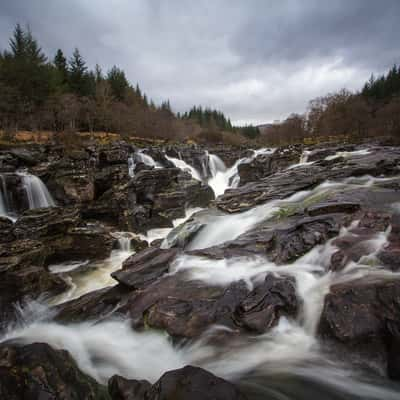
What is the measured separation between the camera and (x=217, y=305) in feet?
13.1

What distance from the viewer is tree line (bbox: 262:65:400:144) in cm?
3475

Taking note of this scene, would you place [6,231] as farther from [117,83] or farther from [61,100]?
[117,83]

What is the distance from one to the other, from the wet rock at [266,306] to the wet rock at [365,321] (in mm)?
509

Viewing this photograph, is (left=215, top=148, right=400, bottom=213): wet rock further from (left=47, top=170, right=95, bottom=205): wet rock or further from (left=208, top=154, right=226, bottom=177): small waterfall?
(left=208, top=154, right=226, bottom=177): small waterfall

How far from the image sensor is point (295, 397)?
8.76 ft

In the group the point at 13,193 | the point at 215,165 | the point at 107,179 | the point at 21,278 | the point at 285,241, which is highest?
the point at 215,165

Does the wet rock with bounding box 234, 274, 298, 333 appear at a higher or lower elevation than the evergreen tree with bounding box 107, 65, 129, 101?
lower

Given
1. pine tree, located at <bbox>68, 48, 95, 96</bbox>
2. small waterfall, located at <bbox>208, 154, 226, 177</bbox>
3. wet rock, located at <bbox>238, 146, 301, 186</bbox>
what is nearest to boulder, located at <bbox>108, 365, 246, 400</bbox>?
wet rock, located at <bbox>238, 146, 301, 186</bbox>

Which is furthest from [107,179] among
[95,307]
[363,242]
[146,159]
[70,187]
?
[363,242]

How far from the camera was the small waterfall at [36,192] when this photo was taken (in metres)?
11.3

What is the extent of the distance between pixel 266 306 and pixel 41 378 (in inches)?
119

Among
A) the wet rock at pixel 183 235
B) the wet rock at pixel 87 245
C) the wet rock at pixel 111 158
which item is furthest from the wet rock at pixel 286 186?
the wet rock at pixel 111 158

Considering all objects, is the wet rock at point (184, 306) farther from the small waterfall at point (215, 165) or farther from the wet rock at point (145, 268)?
the small waterfall at point (215, 165)

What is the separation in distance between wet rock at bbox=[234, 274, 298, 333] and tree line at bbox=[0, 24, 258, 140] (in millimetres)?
26410
